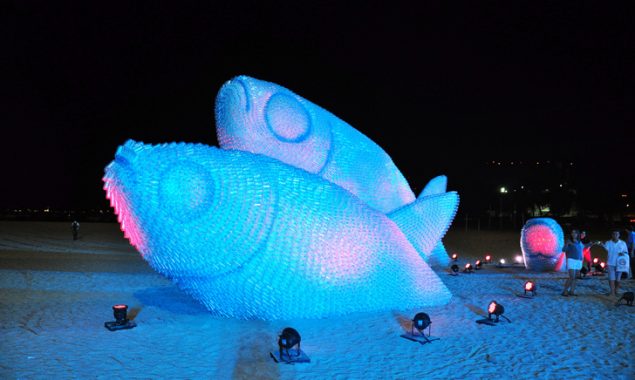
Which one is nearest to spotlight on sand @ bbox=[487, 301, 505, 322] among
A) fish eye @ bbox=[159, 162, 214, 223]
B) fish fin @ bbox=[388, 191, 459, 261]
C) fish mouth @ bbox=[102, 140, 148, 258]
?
fish fin @ bbox=[388, 191, 459, 261]

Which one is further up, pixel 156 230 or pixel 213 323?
pixel 156 230

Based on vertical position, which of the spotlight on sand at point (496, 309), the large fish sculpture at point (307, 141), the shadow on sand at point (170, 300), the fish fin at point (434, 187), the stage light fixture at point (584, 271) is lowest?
the shadow on sand at point (170, 300)

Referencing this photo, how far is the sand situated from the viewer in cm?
533

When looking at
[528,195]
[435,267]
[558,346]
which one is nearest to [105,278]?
[435,267]

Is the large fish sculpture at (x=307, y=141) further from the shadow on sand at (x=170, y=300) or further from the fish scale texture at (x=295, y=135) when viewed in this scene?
the shadow on sand at (x=170, y=300)

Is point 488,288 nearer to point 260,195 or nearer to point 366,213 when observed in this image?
point 366,213

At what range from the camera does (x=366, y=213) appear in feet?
27.0

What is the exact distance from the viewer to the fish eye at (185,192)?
22.5ft

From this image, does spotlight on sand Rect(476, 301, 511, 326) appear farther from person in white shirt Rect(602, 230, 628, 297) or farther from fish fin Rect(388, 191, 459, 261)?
person in white shirt Rect(602, 230, 628, 297)

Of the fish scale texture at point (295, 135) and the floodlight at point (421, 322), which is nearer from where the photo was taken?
the floodlight at point (421, 322)

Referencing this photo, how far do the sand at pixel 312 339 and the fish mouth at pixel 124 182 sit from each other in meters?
1.62

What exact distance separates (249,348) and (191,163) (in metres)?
2.85

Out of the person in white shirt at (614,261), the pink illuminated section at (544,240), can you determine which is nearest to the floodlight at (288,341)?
the person in white shirt at (614,261)

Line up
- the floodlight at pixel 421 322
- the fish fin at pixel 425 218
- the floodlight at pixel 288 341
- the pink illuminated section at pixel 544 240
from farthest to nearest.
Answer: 1. the pink illuminated section at pixel 544 240
2. the fish fin at pixel 425 218
3. the floodlight at pixel 421 322
4. the floodlight at pixel 288 341
